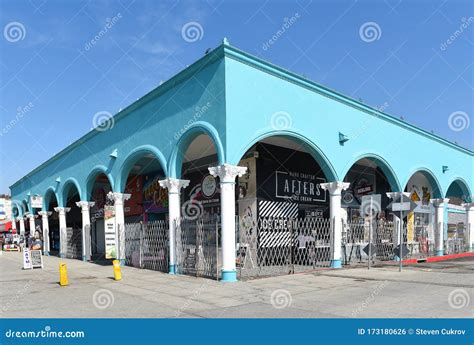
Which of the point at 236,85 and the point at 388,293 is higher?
the point at 236,85

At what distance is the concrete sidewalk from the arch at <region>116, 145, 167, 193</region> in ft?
13.6

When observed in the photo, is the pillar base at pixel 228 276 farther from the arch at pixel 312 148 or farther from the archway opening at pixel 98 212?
the archway opening at pixel 98 212

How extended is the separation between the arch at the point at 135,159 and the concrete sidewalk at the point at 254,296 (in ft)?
13.6

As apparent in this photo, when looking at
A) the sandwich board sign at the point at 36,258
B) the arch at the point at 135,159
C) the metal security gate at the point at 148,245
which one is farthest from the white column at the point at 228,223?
the sandwich board sign at the point at 36,258

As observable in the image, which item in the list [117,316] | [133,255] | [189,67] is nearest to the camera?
[117,316]

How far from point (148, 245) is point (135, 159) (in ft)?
12.0

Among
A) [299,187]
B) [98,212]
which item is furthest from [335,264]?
[98,212]

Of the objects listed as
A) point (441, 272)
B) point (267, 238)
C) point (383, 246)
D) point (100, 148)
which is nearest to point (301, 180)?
point (267, 238)

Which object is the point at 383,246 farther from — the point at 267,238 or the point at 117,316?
the point at 117,316

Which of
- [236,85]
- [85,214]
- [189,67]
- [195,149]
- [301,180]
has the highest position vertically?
[189,67]

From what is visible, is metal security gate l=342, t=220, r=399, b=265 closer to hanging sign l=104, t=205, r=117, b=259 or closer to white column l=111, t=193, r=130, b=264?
white column l=111, t=193, r=130, b=264

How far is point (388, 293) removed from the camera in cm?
952

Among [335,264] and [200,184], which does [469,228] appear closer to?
[335,264]

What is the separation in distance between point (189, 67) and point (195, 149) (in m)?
5.15
